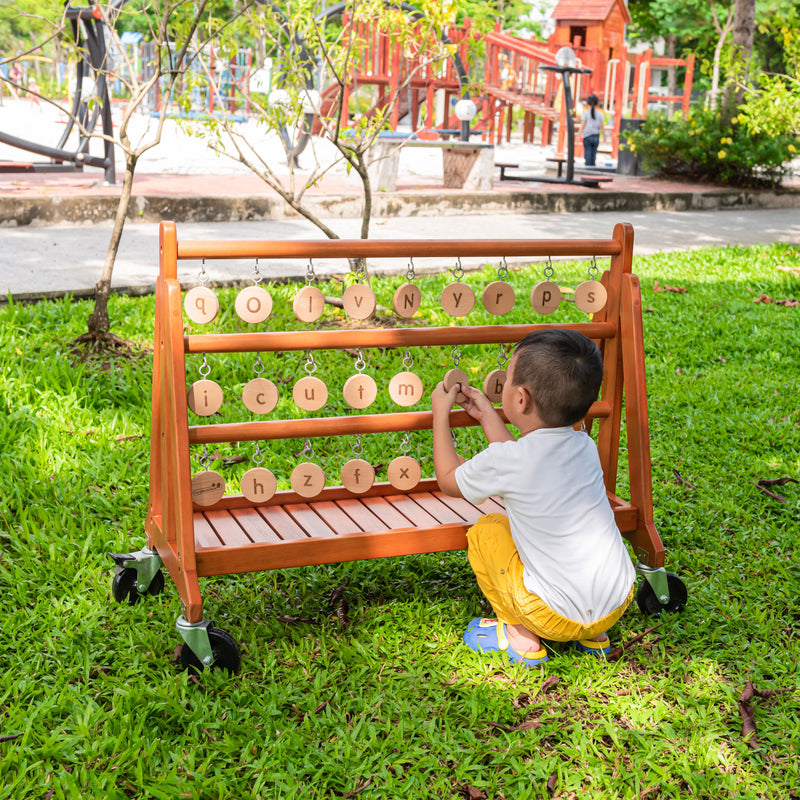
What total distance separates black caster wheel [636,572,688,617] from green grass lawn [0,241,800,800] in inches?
1.7

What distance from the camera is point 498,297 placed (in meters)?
2.86

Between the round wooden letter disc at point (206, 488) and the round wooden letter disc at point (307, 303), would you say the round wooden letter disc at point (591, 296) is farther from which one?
the round wooden letter disc at point (206, 488)

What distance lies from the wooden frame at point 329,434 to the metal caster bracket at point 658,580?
0.07 feet

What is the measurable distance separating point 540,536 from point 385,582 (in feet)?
2.43

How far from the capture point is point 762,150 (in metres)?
11.7

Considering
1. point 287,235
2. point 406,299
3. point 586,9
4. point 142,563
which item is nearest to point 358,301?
point 406,299

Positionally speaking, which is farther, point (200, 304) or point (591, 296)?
point (591, 296)

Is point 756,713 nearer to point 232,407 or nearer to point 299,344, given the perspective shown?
point 299,344

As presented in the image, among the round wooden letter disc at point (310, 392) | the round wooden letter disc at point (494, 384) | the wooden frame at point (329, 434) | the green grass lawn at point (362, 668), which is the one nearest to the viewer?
the green grass lawn at point (362, 668)

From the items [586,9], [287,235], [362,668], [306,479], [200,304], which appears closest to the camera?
[200,304]

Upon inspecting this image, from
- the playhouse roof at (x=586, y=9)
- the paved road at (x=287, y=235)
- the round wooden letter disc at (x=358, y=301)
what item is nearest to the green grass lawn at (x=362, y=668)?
the round wooden letter disc at (x=358, y=301)

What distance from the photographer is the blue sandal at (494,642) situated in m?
2.61

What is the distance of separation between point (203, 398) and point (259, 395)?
7.0 inches

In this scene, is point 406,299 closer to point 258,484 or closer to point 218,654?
point 258,484
